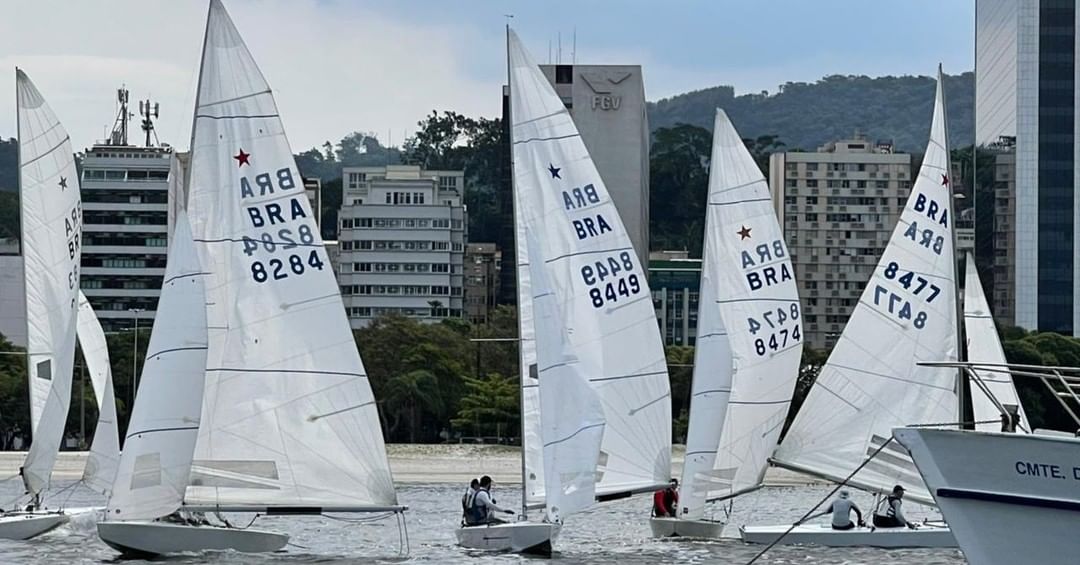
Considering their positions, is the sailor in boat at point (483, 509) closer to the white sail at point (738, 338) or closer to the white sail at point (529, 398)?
the white sail at point (529, 398)

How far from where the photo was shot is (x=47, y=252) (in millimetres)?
33750

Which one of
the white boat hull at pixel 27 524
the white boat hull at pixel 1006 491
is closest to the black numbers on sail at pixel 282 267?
the white boat hull at pixel 27 524

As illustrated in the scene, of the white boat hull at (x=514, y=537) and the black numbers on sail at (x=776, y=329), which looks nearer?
the white boat hull at (x=514, y=537)

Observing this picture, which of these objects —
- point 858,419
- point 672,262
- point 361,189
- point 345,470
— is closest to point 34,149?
point 345,470

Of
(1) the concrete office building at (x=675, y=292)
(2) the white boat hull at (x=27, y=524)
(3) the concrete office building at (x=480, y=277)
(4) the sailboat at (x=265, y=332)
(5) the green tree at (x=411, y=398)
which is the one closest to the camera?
(4) the sailboat at (x=265, y=332)

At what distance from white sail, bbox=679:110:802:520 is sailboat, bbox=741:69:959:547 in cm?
81

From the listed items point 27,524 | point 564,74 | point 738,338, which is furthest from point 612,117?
point 27,524

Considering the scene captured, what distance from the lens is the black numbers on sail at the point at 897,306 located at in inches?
1293

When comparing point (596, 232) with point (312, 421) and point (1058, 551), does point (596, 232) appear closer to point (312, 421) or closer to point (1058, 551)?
point (312, 421)

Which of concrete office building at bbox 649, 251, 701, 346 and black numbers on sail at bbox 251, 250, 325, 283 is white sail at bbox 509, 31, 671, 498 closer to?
black numbers on sail at bbox 251, 250, 325, 283

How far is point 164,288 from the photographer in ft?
91.1

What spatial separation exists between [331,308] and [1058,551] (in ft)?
42.4

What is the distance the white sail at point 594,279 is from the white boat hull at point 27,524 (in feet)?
30.7

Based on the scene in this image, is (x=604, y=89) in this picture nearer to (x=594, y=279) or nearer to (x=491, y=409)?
(x=491, y=409)
